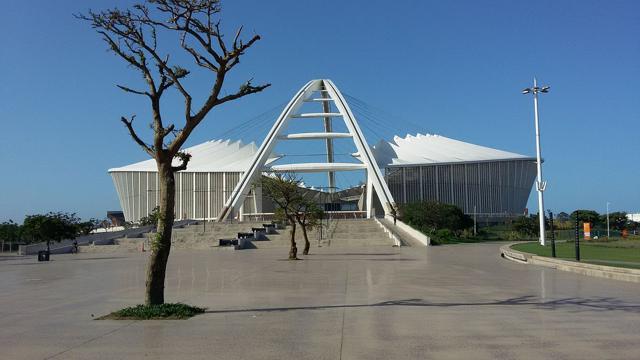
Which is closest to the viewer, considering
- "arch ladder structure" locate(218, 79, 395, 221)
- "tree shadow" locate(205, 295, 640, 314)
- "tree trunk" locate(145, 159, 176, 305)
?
"tree trunk" locate(145, 159, 176, 305)

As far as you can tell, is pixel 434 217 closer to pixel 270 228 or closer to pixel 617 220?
pixel 270 228

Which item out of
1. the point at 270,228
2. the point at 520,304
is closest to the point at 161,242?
the point at 520,304

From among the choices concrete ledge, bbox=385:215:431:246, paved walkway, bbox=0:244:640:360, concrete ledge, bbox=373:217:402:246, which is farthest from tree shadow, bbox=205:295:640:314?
concrete ledge, bbox=385:215:431:246

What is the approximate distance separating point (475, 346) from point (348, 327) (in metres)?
1.89

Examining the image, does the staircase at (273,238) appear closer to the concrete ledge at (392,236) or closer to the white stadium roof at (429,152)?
the concrete ledge at (392,236)

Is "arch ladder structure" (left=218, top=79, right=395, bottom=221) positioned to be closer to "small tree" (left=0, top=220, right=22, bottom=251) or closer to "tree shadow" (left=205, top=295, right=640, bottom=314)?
"small tree" (left=0, top=220, right=22, bottom=251)

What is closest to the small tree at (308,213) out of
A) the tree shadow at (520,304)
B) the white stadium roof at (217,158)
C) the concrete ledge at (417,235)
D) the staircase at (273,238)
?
the staircase at (273,238)

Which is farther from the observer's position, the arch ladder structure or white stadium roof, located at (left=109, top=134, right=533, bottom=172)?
white stadium roof, located at (left=109, top=134, right=533, bottom=172)

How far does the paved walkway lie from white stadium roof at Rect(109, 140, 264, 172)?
244 feet

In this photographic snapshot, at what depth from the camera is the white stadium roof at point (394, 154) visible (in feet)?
283

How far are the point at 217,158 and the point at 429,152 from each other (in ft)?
109

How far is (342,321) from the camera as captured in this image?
8.47 meters

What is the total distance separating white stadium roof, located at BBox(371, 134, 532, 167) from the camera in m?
85.1

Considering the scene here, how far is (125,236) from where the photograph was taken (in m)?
47.3
